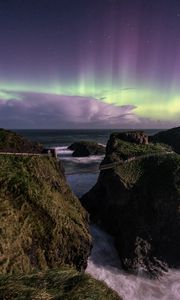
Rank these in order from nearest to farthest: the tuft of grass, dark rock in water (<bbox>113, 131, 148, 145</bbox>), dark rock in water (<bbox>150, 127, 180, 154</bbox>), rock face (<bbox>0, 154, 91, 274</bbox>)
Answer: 1. the tuft of grass
2. rock face (<bbox>0, 154, 91, 274</bbox>)
3. dark rock in water (<bbox>113, 131, 148, 145</bbox>)
4. dark rock in water (<bbox>150, 127, 180, 154</bbox>)

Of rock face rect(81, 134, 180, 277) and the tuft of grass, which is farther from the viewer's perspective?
rock face rect(81, 134, 180, 277)

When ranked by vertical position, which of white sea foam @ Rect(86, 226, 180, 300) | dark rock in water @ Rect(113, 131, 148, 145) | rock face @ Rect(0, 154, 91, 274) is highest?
dark rock in water @ Rect(113, 131, 148, 145)

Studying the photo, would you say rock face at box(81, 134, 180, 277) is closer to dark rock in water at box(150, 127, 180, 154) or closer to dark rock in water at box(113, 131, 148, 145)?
dark rock in water at box(113, 131, 148, 145)

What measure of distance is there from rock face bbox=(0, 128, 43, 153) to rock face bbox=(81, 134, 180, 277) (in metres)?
7.13

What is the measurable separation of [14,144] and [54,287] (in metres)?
10.3

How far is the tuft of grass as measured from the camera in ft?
16.8

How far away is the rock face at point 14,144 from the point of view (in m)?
14.8

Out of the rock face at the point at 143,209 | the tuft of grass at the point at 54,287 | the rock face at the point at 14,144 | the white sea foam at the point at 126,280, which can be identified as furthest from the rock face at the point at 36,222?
the rock face at the point at 143,209

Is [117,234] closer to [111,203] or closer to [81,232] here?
[111,203]

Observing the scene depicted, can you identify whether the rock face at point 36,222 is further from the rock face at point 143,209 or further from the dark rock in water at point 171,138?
the dark rock in water at point 171,138

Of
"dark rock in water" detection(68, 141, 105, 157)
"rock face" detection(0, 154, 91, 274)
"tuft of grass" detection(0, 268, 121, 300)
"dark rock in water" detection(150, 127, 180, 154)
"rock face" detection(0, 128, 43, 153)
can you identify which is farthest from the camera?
"dark rock in water" detection(68, 141, 105, 157)

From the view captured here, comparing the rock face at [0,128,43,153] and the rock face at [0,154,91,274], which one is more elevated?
the rock face at [0,128,43,153]

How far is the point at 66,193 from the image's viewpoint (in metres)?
15.8

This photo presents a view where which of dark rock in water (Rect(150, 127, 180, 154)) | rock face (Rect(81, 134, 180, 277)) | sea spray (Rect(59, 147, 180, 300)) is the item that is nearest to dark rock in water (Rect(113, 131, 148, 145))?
rock face (Rect(81, 134, 180, 277))
